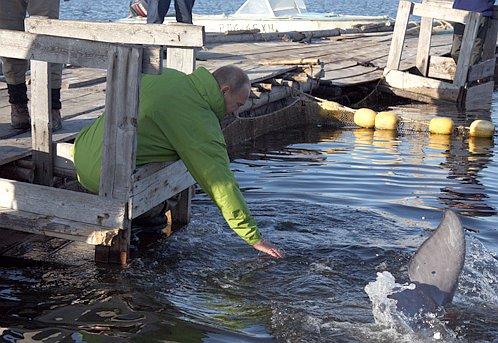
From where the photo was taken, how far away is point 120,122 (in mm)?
6137

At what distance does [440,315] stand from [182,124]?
2.11 metres

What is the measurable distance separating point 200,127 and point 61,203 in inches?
43.2

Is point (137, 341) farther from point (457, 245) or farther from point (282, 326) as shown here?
→ point (457, 245)

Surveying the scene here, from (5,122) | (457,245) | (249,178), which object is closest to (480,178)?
(249,178)

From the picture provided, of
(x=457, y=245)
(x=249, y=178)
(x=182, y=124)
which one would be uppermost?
(x=182, y=124)

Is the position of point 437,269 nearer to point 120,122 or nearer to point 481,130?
point 120,122

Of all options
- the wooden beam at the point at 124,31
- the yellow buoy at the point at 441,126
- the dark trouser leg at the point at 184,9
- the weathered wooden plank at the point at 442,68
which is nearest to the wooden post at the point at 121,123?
the wooden beam at the point at 124,31

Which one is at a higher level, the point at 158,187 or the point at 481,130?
the point at 158,187

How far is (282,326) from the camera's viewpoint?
231 inches

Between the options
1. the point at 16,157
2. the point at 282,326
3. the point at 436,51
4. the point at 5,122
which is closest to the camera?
the point at 282,326

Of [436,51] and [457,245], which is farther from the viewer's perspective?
[436,51]

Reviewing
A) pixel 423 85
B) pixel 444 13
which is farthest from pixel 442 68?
pixel 444 13

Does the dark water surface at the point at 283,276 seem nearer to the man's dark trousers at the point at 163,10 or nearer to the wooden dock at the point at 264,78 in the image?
the wooden dock at the point at 264,78

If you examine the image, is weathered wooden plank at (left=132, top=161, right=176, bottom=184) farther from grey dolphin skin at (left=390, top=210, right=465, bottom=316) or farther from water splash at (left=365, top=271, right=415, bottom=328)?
grey dolphin skin at (left=390, top=210, right=465, bottom=316)
